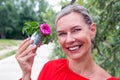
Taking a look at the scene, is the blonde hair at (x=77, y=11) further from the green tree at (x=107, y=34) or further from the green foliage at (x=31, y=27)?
the green tree at (x=107, y=34)

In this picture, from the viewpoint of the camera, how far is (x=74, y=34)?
1552 millimetres

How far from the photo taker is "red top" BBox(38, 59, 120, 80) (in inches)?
66.0

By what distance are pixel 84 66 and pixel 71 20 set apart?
0.28 m

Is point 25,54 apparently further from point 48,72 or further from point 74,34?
point 74,34

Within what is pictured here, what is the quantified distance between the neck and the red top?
32mm

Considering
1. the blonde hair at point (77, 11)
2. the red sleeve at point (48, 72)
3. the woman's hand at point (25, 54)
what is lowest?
the red sleeve at point (48, 72)

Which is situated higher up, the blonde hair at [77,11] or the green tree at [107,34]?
the blonde hair at [77,11]

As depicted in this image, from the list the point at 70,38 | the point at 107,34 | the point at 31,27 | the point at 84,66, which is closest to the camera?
the point at 70,38

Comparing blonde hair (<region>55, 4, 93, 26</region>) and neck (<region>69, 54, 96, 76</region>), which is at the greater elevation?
blonde hair (<region>55, 4, 93, 26</region>)

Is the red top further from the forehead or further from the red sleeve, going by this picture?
the forehead

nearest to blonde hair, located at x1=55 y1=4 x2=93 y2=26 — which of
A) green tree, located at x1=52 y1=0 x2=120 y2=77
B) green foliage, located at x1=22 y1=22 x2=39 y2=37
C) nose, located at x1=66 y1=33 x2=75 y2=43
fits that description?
nose, located at x1=66 y1=33 x2=75 y2=43

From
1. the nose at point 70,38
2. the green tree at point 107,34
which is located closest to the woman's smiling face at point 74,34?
the nose at point 70,38

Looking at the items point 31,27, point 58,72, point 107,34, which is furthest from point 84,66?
point 107,34

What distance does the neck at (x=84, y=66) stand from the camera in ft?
5.43
